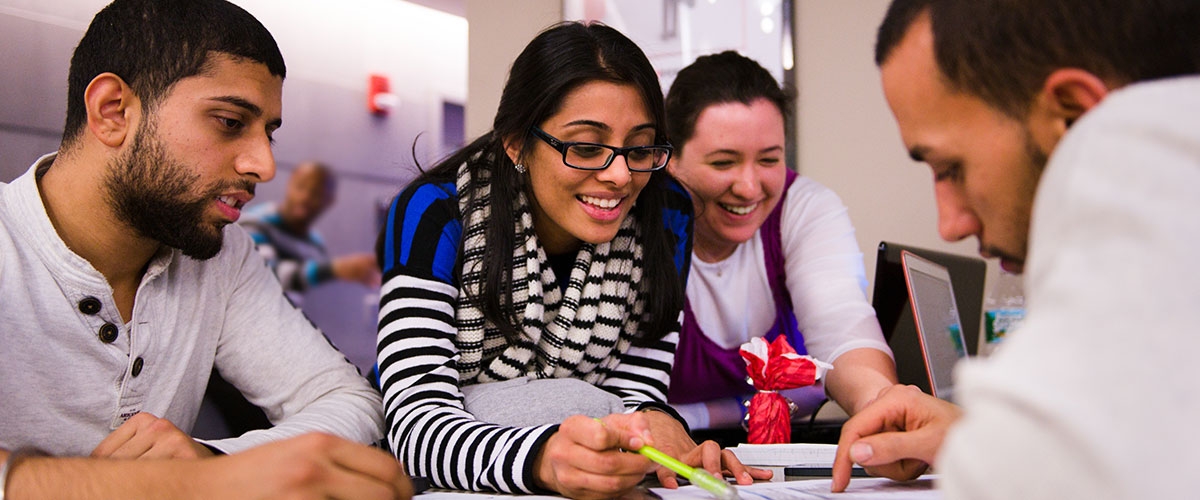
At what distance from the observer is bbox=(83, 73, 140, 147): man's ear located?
1.25m

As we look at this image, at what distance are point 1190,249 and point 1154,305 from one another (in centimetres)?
3

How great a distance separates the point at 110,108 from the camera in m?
1.26

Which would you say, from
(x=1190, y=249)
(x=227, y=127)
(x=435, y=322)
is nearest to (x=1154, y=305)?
(x=1190, y=249)

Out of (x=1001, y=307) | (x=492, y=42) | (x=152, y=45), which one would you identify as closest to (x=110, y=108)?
(x=152, y=45)

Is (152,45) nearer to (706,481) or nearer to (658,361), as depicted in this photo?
(658,361)

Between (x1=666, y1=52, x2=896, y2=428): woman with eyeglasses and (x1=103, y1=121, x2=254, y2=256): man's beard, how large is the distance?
3.09 feet

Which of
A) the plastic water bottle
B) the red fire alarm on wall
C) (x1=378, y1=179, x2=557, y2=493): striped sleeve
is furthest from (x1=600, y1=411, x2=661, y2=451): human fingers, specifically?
the red fire alarm on wall

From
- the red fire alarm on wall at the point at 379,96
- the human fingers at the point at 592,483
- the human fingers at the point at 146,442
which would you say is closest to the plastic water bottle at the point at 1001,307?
the human fingers at the point at 592,483

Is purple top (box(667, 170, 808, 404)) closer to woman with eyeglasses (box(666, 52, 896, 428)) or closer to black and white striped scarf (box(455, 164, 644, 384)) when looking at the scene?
woman with eyeglasses (box(666, 52, 896, 428))

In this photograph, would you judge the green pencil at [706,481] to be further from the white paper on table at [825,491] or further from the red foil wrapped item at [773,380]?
the red foil wrapped item at [773,380]

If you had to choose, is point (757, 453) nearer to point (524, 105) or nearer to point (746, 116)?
point (524, 105)

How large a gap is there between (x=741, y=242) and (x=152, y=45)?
1150 millimetres

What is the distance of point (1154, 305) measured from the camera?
1.39 ft

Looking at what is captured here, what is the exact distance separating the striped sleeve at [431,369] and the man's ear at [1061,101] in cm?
59
